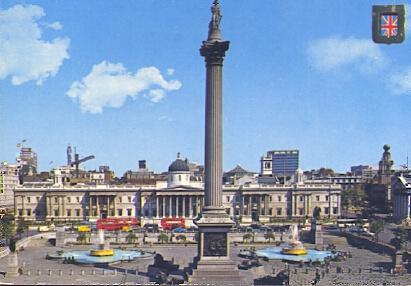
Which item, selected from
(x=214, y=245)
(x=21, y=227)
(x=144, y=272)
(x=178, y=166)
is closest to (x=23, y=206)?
(x=21, y=227)

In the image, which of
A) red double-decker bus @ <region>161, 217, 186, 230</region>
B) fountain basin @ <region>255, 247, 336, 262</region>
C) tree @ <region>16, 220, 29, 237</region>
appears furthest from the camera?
red double-decker bus @ <region>161, 217, 186, 230</region>

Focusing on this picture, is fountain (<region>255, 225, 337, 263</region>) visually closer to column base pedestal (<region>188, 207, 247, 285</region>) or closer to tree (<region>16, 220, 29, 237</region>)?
column base pedestal (<region>188, 207, 247, 285</region>)

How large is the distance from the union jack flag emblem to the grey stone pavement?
21358 mm

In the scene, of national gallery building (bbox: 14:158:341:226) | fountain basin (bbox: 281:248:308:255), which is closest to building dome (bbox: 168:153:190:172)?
national gallery building (bbox: 14:158:341:226)

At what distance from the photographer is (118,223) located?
70.8 m

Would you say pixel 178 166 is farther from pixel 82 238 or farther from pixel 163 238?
pixel 82 238

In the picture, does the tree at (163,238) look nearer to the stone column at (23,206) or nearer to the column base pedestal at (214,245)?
the column base pedestal at (214,245)

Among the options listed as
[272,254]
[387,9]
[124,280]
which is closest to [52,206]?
[272,254]

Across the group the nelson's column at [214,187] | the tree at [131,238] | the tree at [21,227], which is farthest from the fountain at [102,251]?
the tree at [21,227]

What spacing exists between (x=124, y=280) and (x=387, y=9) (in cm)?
2553

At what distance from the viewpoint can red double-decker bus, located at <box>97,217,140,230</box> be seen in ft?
224

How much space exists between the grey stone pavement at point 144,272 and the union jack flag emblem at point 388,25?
21.4 meters

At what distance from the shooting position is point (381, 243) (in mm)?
53188

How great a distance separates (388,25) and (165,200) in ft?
210
